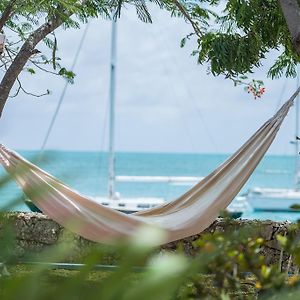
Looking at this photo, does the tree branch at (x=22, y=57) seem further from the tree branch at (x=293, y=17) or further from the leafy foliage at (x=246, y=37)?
the tree branch at (x=293, y=17)

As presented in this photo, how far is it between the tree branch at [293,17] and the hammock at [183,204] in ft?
2.23

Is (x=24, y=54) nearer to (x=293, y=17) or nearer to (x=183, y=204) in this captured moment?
(x=183, y=204)

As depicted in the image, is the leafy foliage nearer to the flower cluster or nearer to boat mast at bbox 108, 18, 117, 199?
the flower cluster

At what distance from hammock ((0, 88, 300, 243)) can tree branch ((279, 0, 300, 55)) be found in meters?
0.68

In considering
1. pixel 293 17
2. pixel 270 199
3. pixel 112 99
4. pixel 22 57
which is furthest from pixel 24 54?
pixel 270 199

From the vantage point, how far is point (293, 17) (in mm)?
3217

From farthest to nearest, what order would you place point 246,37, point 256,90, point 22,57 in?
point 256,90
point 22,57
point 246,37

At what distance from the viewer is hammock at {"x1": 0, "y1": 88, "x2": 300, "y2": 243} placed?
3510 millimetres

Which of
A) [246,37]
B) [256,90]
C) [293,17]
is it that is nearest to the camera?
[293,17]

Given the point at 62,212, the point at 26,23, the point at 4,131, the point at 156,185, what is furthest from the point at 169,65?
the point at 4,131

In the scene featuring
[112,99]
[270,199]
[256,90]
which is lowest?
[270,199]

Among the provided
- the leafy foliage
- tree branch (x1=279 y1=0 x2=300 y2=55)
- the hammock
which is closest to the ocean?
the leafy foliage

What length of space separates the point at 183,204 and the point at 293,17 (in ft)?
3.79

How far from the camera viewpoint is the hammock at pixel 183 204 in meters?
3.51
